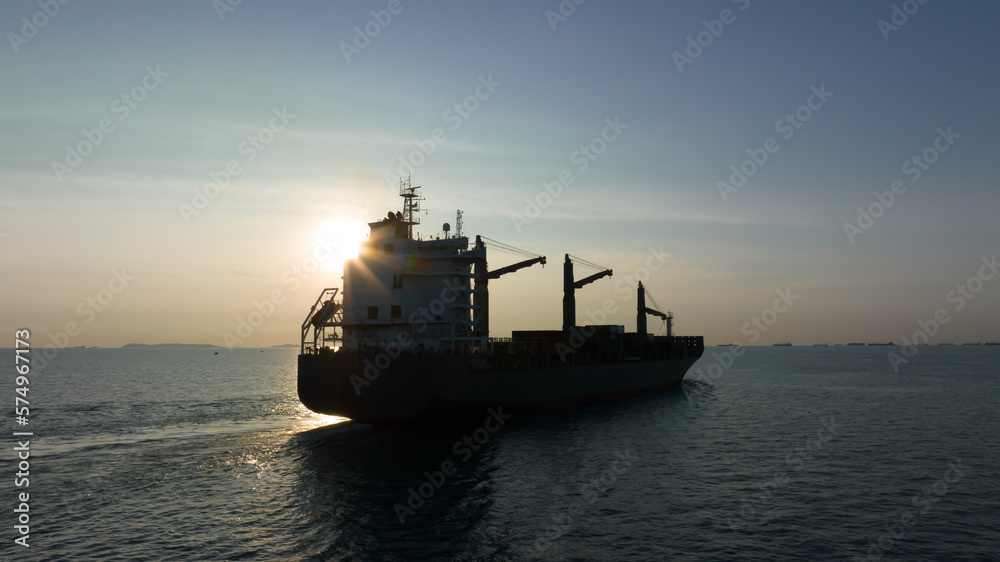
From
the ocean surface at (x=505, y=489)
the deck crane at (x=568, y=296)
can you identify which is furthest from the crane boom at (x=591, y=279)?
the ocean surface at (x=505, y=489)

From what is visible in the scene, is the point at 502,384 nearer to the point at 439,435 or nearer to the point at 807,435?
the point at 439,435

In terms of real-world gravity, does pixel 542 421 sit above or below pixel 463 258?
below

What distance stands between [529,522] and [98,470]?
22025 millimetres

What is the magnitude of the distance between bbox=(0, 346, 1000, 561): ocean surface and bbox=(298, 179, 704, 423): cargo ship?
2.20 m

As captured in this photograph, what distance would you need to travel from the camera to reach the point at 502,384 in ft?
142

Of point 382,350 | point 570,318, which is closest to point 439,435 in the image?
point 382,350

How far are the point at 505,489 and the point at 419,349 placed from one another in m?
16.6

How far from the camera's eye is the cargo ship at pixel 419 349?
37719 mm

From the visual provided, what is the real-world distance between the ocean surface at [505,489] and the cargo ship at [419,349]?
220 cm

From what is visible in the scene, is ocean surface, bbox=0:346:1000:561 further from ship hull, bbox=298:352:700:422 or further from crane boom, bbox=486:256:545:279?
crane boom, bbox=486:256:545:279

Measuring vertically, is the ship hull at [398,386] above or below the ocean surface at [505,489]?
above

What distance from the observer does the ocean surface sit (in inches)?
760

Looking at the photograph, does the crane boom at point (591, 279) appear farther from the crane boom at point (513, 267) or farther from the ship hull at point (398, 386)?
the ship hull at point (398, 386)

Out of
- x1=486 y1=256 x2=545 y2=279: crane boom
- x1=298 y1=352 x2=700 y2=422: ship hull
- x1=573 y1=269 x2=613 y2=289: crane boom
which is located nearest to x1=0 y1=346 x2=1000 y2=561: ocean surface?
x1=298 y1=352 x2=700 y2=422: ship hull
